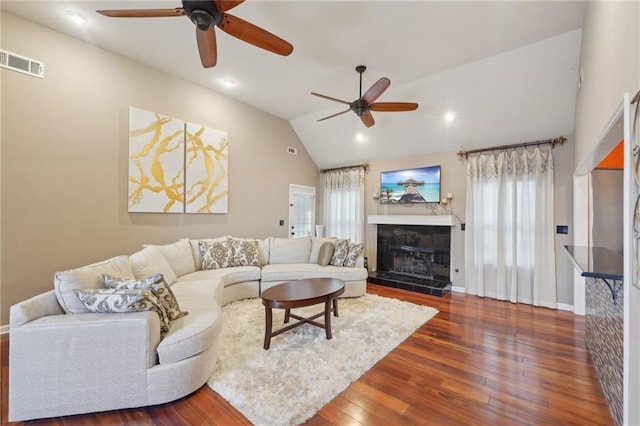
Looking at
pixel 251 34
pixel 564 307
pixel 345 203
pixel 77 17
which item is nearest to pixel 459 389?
pixel 564 307

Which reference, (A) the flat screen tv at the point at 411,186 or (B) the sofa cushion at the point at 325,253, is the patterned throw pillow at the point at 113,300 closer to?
(B) the sofa cushion at the point at 325,253

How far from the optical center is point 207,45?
7.83 feet

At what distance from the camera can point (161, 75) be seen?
13.6 ft

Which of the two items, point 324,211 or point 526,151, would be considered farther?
point 324,211

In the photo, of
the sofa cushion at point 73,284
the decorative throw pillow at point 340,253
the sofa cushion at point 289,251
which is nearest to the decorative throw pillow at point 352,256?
the decorative throw pillow at point 340,253

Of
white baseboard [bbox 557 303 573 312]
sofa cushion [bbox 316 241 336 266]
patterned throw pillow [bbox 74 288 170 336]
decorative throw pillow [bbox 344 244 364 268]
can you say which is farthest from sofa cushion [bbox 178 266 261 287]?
white baseboard [bbox 557 303 573 312]

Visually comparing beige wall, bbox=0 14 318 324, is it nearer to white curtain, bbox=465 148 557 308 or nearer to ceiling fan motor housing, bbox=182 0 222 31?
ceiling fan motor housing, bbox=182 0 222 31

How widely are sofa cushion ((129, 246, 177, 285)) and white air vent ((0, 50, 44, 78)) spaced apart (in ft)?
7.71

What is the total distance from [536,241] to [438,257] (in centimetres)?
153

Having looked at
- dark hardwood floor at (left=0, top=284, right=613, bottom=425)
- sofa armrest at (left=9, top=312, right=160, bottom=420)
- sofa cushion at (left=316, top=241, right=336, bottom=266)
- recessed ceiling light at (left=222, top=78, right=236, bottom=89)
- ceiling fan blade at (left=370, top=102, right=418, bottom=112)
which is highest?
recessed ceiling light at (left=222, top=78, right=236, bottom=89)

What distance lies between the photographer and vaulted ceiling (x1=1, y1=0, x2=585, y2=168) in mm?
2771

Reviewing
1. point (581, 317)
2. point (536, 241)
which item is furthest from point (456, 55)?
point (581, 317)

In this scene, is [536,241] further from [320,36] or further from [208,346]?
[208,346]

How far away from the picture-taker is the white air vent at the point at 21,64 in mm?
2900
